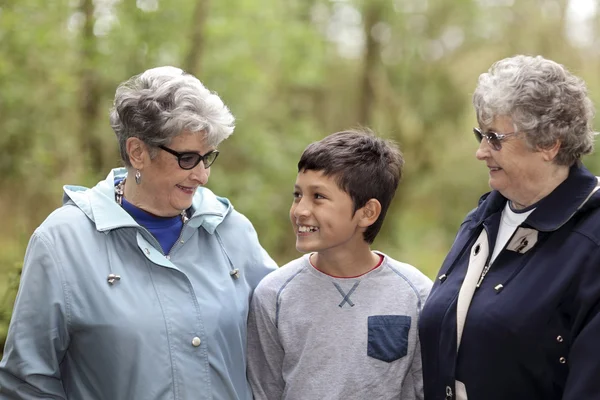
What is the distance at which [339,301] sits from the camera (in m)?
2.64

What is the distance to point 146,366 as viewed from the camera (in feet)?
7.79

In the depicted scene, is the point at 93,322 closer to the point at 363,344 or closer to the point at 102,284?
the point at 102,284

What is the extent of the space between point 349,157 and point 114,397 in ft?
3.64

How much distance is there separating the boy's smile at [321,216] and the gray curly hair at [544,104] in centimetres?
Result: 59

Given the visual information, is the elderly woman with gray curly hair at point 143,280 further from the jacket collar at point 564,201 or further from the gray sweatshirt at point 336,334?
the jacket collar at point 564,201

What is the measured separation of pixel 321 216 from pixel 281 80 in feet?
27.6

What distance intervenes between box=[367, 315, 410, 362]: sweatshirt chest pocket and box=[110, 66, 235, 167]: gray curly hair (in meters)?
0.83

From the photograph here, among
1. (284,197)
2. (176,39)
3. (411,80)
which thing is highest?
(176,39)

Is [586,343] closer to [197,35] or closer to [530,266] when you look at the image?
[530,266]

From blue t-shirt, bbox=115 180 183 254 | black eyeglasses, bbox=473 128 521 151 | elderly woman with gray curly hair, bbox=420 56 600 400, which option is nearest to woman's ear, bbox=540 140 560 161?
elderly woman with gray curly hair, bbox=420 56 600 400

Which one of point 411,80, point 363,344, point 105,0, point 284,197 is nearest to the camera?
point 363,344

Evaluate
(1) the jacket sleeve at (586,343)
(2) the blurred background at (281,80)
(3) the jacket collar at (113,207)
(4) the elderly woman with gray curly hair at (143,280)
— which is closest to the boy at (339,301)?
(4) the elderly woman with gray curly hair at (143,280)

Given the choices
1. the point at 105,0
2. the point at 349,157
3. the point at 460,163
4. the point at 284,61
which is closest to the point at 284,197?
the point at 284,61

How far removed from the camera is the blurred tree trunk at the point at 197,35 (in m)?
8.21
